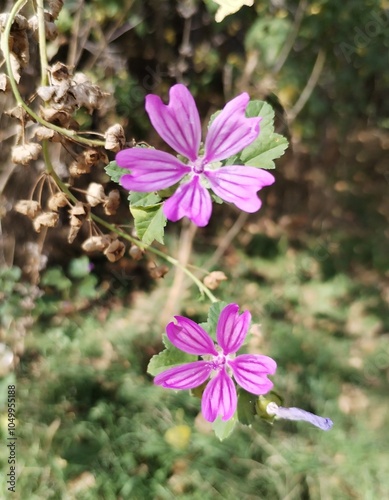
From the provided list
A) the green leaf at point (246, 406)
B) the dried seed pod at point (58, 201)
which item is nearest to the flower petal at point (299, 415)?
the green leaf at point (246, 406)

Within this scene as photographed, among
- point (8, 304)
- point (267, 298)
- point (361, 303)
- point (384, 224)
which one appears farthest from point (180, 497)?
point (384, 224)

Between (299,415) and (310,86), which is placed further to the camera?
(310,86)

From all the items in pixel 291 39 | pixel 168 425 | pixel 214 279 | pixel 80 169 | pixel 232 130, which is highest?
pixel 232 130

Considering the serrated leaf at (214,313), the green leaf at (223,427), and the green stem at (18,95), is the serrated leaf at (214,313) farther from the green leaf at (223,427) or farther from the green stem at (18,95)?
the green stem at (18,95)

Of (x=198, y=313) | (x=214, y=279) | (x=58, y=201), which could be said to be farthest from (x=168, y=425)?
(x=58, y=201)

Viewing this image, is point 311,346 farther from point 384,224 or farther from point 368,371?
point 384,224

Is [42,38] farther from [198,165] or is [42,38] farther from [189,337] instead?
[189,337]
